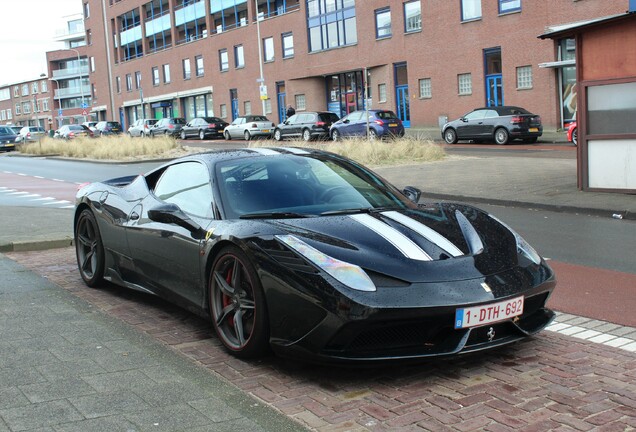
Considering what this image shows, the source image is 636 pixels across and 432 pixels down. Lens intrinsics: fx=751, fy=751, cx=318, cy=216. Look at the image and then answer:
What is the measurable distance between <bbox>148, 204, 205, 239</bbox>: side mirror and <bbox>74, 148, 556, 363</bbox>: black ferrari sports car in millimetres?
11

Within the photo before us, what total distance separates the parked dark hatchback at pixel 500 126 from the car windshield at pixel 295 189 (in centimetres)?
2418

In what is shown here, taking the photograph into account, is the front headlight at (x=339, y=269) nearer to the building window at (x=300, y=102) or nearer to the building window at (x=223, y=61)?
the building window at (x=300, y=102)

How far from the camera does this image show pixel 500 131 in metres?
29.4

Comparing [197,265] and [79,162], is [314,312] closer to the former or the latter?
[197,265]

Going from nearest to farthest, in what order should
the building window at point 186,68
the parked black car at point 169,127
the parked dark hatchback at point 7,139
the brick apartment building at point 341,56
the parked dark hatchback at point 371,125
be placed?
the parked dark hatchback at point 371,125
the brick apartment building at point 341,56
the parked dark hatchback at point 7,139
the parked black car at point 169,127
the building window at point 186,68

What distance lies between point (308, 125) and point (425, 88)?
7.46m

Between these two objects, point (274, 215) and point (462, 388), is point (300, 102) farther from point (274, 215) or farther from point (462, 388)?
point (462, 388)

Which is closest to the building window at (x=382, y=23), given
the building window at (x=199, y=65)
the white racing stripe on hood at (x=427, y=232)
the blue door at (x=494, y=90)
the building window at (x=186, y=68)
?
the blue door at (x=494, y=90)

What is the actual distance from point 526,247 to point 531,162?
15.4m

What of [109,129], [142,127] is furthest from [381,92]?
[109,129]

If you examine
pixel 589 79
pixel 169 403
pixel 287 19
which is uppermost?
pixel 287 19

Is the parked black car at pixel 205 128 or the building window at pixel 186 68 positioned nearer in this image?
the parked black car at pixel 205 128

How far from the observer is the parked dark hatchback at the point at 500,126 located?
28789mm

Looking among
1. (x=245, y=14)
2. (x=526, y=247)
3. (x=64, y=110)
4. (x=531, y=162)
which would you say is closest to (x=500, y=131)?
(x=531, y=162)
